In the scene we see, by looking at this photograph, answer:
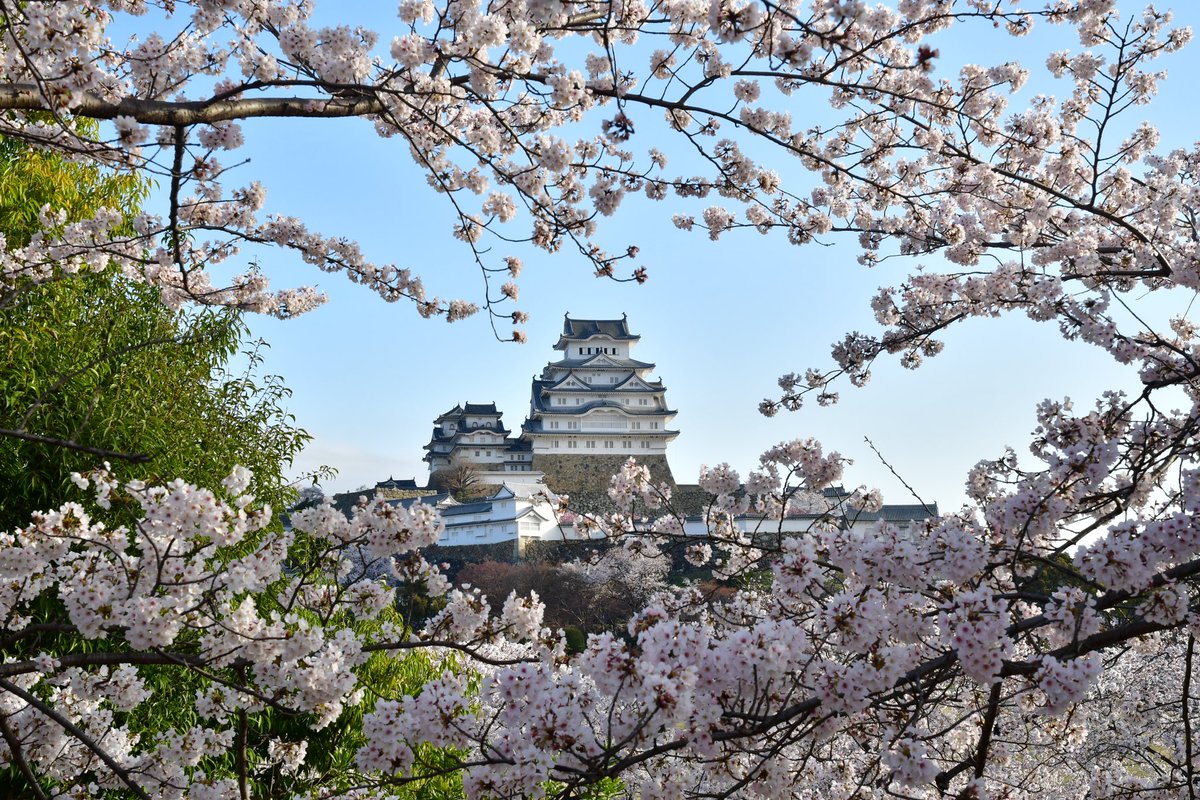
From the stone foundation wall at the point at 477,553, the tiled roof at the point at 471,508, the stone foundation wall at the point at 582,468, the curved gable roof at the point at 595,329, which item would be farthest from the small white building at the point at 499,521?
the curved gable roof at the point at 595,329

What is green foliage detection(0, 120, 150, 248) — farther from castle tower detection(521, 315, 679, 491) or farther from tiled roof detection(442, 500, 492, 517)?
castle tower detection(521, 315, 679, 491)

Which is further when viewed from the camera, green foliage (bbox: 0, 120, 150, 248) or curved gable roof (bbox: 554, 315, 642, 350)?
curved gable roof (bbox: 554, 315, 642, 350)

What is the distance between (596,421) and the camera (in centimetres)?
3712

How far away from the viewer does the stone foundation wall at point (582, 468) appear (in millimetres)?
35625

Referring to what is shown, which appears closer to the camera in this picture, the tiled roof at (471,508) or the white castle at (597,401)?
the tiled roof at (471,508)

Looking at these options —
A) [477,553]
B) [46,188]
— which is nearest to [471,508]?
[477,553]

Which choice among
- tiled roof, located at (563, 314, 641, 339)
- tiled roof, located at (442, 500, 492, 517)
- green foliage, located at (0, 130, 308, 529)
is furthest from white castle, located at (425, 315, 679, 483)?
green foliage, located at (0, 130, 308, 529)

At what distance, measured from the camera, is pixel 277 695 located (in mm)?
2408

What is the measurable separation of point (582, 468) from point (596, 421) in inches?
82.4

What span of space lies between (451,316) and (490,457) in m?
34.6

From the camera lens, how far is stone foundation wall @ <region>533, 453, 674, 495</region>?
35.6 m

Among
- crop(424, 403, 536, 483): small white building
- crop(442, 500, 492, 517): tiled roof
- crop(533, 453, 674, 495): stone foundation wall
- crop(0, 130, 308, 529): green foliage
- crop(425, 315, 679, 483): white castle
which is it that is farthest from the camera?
crop(424, 403, 536, 483): small white building

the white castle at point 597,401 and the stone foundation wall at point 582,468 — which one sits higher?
the white castle at point 597,401

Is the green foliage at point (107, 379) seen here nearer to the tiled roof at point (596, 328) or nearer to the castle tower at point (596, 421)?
the castle tower at point (596, 421)
